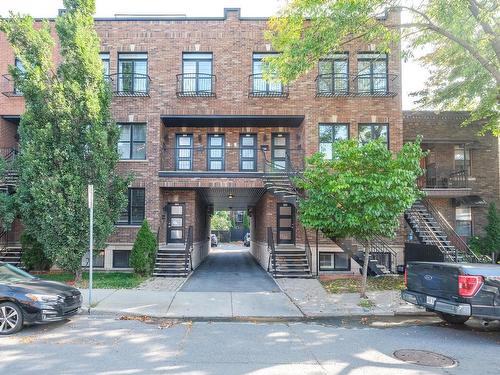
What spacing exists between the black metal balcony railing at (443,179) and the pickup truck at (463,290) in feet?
41.3

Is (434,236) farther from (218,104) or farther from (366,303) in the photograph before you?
(218,104)

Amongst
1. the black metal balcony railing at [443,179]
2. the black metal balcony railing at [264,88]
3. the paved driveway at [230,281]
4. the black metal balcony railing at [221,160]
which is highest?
the black metal balcony railing at [264,88]

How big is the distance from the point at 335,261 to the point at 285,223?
2.82m

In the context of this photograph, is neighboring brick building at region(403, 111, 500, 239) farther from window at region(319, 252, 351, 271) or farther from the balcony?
window at region(319, 252, 351, 271)

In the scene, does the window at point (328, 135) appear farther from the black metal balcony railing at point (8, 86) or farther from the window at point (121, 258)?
the black metal balcony railing at point (8, 86)

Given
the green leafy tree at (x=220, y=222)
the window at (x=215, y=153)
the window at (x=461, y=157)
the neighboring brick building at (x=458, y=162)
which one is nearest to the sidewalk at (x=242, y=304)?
the window at (x=215, y=153)

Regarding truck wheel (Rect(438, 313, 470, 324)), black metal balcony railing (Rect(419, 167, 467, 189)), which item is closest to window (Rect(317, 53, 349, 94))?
black metal balcony railing (Rect(419, 167, 467, 189))

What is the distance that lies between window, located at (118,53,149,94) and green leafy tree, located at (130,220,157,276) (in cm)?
607

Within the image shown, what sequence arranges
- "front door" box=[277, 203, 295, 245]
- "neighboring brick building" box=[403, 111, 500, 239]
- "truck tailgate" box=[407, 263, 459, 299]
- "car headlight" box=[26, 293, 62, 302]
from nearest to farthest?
"truck tailgate" box=[407, 263, 459, 299] < "car headlight" box=[26, 293, 62, 302] < "front door" box=[277, 203, 295, 245] < "neighboring brick building" box=[403, 111, 500, 239]

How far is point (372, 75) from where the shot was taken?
18312 mm

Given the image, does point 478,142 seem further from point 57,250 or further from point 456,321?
point 57,250

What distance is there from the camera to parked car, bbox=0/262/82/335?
803 cm

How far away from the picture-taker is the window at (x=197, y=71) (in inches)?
727

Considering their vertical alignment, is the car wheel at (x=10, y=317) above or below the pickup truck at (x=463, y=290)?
below
